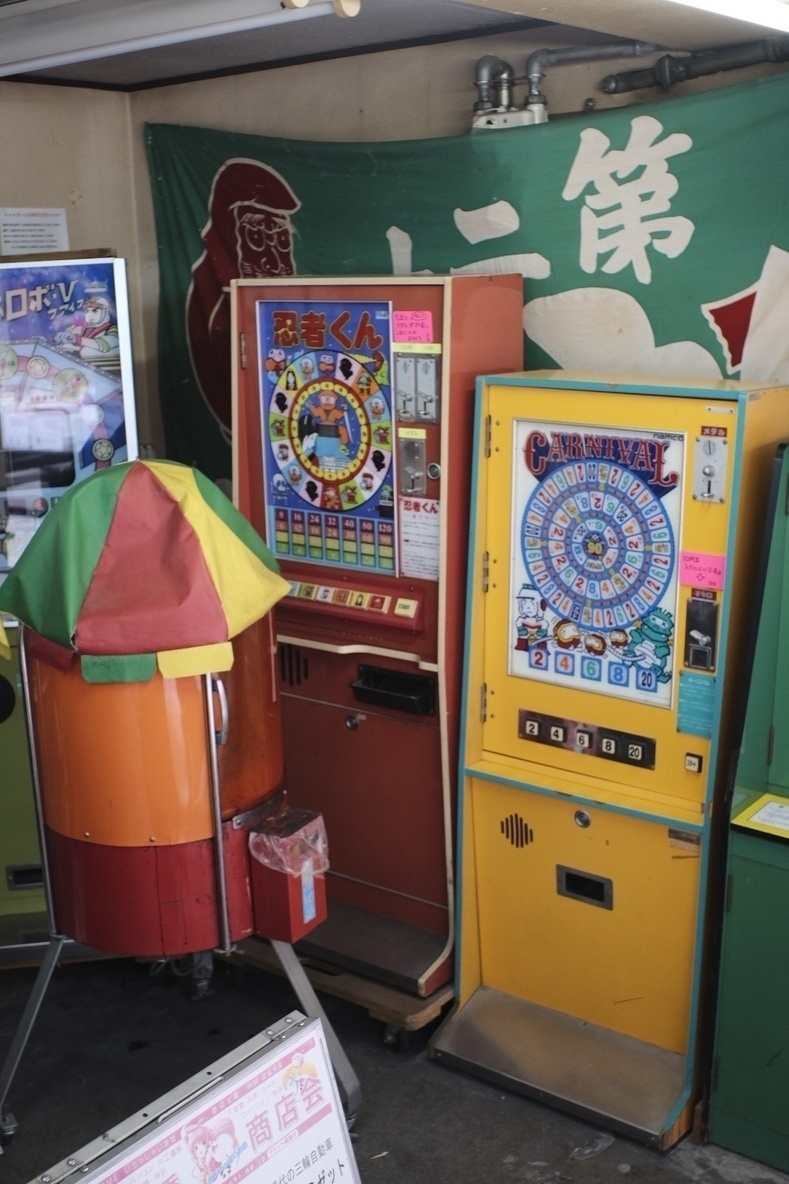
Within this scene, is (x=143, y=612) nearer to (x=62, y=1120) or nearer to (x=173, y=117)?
(x=62, y=1120)

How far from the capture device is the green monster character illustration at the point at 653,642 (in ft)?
10.4

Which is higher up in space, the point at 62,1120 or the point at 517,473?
the point at 517,473

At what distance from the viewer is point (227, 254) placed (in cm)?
464

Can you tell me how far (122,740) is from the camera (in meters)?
2.88

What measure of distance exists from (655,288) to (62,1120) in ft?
9.47

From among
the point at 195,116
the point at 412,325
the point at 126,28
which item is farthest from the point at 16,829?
the point at 195,116

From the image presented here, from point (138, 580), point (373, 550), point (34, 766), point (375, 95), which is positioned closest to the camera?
point (138, 580)

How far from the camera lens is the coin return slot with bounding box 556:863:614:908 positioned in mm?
3404

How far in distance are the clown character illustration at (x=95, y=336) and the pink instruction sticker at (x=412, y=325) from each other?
3.43 ft

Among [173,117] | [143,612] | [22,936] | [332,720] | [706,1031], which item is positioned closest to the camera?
[143,612]

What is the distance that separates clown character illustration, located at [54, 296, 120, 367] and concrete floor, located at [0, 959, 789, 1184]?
206cm

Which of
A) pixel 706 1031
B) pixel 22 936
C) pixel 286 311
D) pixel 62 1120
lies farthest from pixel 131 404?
pixel 706 1031

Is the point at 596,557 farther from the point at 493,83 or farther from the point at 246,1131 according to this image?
the point at 246,1131

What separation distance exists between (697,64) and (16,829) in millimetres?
3198
